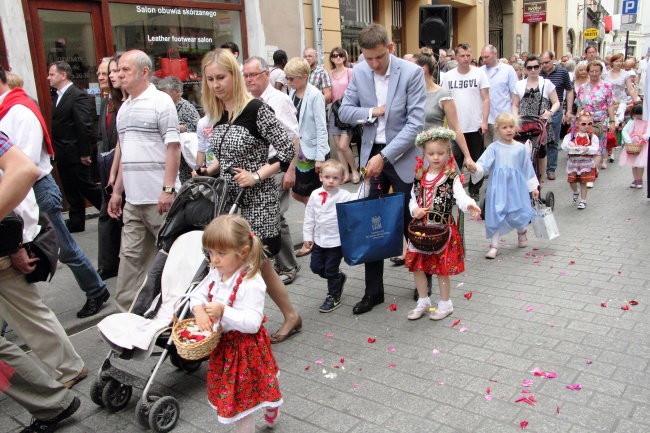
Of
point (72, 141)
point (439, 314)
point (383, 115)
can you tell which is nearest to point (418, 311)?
point (439, 314)

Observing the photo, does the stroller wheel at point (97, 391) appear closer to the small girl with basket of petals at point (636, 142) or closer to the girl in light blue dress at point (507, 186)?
the girl in light blue dress at point (507, 186)

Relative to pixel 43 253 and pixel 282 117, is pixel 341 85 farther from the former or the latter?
pixel 43 253

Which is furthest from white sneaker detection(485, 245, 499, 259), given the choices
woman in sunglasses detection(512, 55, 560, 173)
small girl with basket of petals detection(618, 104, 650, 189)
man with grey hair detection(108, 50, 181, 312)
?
small girl with basket of petals detection(618, 104, 650, 189)

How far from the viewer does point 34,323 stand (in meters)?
3.63

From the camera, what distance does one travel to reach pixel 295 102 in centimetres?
662

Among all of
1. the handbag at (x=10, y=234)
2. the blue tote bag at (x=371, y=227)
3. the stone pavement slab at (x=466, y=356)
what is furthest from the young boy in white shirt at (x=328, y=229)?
the handbag at (x=10, y=234)

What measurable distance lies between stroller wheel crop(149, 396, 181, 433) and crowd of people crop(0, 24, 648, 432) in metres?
0.43

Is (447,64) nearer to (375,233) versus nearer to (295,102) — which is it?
(295,102)

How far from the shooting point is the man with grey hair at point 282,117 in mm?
5445

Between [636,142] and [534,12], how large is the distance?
723 inches

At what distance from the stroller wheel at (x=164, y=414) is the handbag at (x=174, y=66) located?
7519 mm

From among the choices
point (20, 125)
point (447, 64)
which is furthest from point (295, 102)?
point (447, 64)

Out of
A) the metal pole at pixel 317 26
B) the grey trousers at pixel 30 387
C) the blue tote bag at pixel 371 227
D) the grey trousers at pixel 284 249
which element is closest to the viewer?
the grey trousers at pixel 30 387

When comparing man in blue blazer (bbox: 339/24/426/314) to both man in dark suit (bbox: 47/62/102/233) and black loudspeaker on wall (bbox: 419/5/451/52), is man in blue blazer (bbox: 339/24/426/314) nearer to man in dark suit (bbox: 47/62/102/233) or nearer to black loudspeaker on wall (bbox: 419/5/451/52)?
man in dark suit (bbox: 47/62/102/233)
